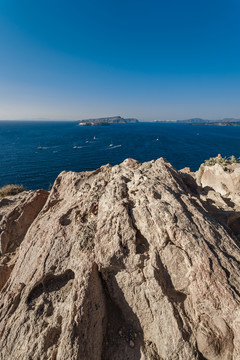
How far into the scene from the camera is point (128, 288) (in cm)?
773

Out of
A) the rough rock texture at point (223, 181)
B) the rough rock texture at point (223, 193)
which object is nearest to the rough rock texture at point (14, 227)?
the rough rock texture at point (223, 193)

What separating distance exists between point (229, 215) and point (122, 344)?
11.8 m

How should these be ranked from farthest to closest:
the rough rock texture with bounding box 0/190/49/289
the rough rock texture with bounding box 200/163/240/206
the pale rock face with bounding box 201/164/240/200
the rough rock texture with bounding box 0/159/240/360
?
the pale rock face with bounding box 201/164/240/200 → the rough rock texture with bounding box 200/163/240/206 → the rough rock texture with bounding box 0/190/49/289 → the rough rock texture with bounding box 0/159/240/360

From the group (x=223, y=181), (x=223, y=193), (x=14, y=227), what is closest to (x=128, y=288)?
Answer: (x=14, y=227)

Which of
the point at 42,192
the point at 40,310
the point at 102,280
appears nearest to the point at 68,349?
the point at 40,310

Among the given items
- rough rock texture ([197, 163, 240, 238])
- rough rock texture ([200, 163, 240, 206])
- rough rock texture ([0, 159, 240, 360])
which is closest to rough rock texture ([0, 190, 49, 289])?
rough rock texture ([0, 159, 240, 360])

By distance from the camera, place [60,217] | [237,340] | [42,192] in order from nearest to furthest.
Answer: [237,340] → [60,217] → [42,192]

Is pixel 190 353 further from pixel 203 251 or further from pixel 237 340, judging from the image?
pixel 203 251

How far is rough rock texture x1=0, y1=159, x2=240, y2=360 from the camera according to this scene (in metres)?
6.32

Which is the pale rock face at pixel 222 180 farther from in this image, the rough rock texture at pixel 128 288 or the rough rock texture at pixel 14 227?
the rough rock texture at pixel 14 227

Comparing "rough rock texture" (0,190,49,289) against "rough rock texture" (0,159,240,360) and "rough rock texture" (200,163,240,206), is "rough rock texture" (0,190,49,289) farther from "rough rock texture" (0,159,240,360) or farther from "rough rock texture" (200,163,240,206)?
"rough rock texture" (200,163,240,206)

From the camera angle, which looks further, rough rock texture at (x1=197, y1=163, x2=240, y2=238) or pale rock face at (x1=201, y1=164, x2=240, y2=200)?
pale rock face at (x1=201, y1=164, x2=240, y2=200)

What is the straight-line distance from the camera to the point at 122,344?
6.83 m

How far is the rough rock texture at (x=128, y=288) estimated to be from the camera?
249 inches
